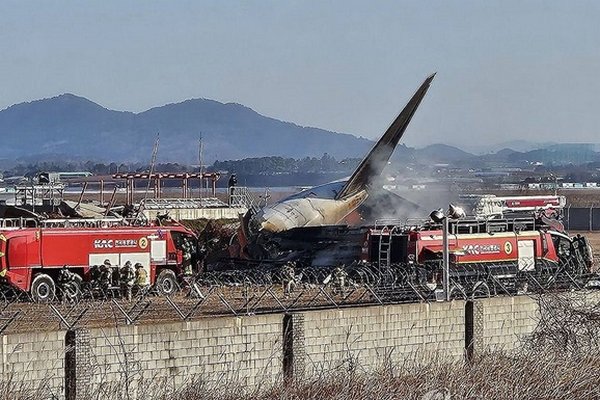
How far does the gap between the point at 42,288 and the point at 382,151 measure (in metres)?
22.3

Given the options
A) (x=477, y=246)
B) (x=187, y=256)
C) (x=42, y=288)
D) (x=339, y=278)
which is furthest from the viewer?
(x=187, y=256)

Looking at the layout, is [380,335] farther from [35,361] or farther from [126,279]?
[126,279]

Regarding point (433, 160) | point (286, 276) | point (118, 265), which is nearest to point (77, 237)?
point (118, 265)

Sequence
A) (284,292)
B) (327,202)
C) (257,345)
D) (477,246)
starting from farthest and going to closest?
(327,202), (477,246), (284,292), (257,345)

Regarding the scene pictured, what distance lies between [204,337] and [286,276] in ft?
49.6

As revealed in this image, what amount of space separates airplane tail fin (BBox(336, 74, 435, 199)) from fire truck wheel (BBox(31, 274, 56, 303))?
18.8m

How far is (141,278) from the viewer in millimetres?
41781

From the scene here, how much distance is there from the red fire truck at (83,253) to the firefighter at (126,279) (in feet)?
1.25

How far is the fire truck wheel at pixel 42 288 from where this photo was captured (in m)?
39.2

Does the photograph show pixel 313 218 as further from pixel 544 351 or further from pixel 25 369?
pixel 25 369

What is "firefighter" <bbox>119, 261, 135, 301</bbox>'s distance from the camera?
130ft

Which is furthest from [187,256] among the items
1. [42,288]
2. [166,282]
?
[42,288]

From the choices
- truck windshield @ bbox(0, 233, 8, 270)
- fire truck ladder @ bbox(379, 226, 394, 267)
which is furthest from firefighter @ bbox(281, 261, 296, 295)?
truck windshield @ bbox(0, 233, 8, 270)

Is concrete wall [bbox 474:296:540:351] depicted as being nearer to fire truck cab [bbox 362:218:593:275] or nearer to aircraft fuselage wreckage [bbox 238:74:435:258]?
fire truck cab [bbox 362:218:593:275]
